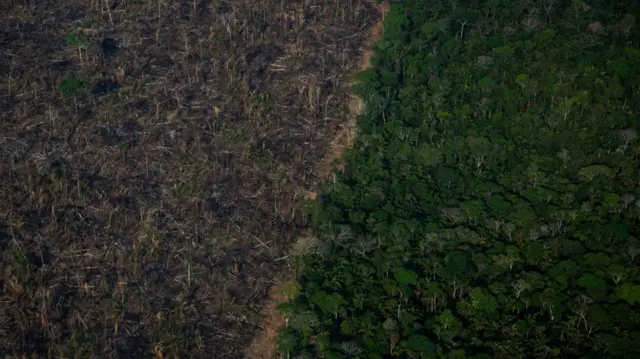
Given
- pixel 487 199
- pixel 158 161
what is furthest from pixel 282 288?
pixel 158 161

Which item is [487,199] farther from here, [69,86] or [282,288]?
[69,86]

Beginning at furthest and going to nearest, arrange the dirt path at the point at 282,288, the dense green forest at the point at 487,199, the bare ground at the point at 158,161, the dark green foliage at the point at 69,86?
the dark green foliage at the point at 69,86 < the bare ground at the point at 158,161 < the dirt path at the point at 282,288 < the dense green forest at the point at 487,199

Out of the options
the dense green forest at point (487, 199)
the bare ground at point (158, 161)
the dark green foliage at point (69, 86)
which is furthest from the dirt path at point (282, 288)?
the dark green foliage at point (69, 86)

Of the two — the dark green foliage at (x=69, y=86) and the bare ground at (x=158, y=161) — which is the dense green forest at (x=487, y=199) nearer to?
the bare ground at (x=158, y=161)

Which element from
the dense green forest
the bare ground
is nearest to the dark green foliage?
the bare ground

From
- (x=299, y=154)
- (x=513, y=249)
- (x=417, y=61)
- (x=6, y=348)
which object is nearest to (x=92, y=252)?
(x=6, y=348)

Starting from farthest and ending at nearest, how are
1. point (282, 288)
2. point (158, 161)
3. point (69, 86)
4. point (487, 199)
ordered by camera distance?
point (69, 86)
point (158, 161)
point (487, 199)
point (282, 288)
